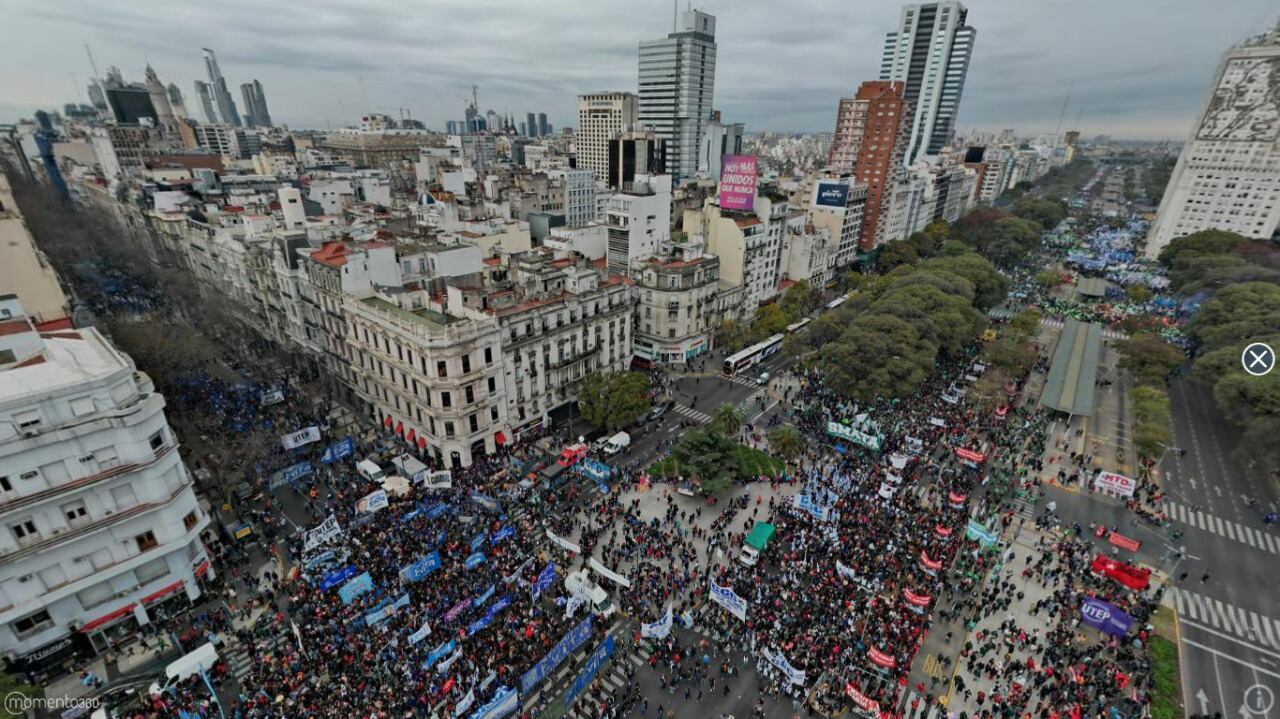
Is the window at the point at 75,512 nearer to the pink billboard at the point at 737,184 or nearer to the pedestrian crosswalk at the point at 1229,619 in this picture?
the pedestrian crosswalk at the point at 1229,619

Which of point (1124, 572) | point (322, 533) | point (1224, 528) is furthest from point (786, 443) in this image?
point (322, 533)

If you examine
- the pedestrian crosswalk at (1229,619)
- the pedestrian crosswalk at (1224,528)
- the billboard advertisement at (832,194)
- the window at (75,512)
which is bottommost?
the pedestrian crosswalk at (1229,619)

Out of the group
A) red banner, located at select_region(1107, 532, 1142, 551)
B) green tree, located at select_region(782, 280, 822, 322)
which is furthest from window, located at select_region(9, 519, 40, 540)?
green tree, located at select_region(782, 280, 822, 322)

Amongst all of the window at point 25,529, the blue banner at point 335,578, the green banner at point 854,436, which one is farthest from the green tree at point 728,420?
the window at point 25,529

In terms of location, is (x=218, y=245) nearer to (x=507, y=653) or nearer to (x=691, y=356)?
(x=691, y=356)

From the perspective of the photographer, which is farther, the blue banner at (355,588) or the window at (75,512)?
the blue banner at (355,588)

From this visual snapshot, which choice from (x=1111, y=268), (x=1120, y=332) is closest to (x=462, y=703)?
(x=1120, y=332)

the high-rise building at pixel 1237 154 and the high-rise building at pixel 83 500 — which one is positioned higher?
the high-rise building at pixel 1237 154
